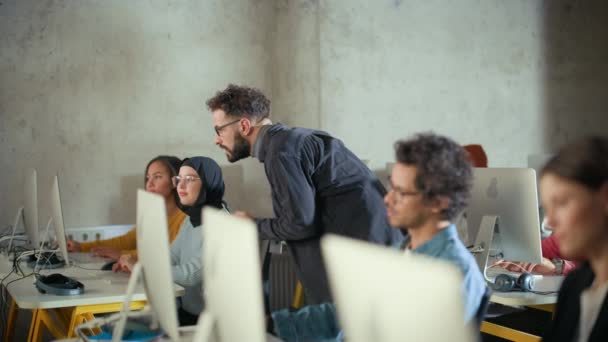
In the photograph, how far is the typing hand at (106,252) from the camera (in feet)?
12.9

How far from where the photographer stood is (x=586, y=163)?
140 cm

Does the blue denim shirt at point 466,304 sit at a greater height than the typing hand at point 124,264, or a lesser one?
greater

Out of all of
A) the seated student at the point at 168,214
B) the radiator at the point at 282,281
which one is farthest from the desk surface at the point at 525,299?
the radiator at the point at 282,281

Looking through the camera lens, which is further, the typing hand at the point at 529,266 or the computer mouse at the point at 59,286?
the typing hand at the point at 529,266

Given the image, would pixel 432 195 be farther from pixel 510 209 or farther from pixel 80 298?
pixel 80 298

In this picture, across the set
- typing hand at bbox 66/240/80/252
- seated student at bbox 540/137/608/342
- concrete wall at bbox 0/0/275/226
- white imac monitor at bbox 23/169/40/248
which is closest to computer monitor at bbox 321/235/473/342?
seated student at bbox 540/137/608/342

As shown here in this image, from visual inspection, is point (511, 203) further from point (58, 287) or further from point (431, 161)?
point (58, 287)

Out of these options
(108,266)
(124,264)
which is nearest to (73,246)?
(108,266)

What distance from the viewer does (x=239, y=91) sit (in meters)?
3.13

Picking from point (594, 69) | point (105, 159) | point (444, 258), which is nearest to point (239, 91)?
point (444, 258)

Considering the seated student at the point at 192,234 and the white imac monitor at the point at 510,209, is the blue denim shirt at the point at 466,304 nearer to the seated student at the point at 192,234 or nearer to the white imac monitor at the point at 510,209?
the white imac monitor at the point at 510,209

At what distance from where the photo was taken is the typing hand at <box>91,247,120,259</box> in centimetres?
394

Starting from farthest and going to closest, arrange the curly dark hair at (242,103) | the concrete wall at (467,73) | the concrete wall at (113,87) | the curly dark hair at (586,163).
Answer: the concrete wall at (467,73)
the concrete wall at (113,87)
the curly dark hair at (242,103)
the curly dark hair at (586,163)

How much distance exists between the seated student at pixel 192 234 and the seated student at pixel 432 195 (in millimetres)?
1365
